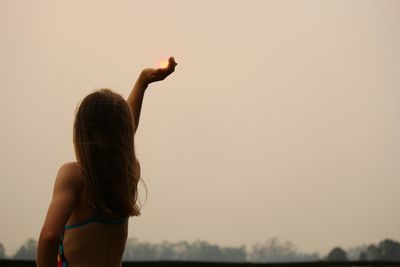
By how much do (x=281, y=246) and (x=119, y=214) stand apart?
2901 mm

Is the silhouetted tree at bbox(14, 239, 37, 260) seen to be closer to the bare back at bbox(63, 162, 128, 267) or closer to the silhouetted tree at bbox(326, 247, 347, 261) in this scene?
the silhouetted tree at bbox(326, 247, 347, 261)

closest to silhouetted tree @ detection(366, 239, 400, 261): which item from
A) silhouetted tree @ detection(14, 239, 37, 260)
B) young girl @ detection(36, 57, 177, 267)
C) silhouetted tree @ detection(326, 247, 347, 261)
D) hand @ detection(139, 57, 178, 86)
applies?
silhouetted tree @ detection(326, 247, 347, 261)

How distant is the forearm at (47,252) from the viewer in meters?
0.85

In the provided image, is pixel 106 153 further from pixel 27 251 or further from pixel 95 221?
pixel 27 251

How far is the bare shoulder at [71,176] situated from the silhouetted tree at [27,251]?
7.96ft

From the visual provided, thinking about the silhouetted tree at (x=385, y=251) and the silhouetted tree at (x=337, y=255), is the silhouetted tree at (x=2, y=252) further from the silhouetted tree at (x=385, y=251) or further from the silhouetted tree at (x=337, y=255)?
the silhouetted tree at (x=385, y=251)

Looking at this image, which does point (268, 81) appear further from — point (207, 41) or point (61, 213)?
point (61, 213)

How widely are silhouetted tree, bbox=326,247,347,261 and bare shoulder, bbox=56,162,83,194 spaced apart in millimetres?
3082

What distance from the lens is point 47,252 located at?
2.81 ft

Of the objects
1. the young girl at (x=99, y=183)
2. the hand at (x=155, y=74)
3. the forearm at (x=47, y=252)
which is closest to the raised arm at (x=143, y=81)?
the hand at (x=155, y=74)

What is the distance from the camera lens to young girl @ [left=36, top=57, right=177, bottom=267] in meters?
0.95

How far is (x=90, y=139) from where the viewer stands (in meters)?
0.98

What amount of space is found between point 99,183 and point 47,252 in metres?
0.15

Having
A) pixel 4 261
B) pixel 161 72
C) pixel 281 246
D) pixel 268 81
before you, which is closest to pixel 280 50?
pixel 268 81
